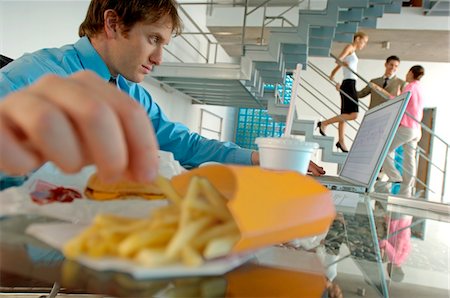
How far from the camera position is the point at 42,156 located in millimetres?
211

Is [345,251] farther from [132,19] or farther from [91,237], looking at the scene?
[132,19]

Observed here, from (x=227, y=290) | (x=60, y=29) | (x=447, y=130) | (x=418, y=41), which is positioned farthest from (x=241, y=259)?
(x=447, y=130)

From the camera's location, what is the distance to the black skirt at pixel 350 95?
3875mm

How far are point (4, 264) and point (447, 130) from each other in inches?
295

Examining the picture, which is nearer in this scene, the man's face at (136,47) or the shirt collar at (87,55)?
the shirt collar at (87,55)

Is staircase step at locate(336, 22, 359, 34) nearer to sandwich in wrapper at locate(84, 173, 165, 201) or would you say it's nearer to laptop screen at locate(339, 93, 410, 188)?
laptop screen at locate(339, 93, 410, 188)

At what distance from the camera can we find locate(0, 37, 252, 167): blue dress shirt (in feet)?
2.18

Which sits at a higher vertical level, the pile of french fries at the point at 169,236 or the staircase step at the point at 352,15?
the staircase step at the point at 352,15

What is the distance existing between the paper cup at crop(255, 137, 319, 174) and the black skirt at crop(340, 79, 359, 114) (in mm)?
3583

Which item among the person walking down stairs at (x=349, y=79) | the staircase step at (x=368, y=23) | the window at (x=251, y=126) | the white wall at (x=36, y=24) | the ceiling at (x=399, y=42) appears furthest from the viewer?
the window at (x=251, y=126)

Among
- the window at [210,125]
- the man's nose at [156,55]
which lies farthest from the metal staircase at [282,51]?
the man's nose at [156,55]

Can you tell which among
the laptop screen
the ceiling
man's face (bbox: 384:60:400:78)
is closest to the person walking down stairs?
man's face (bbox: 384:60:400:78)

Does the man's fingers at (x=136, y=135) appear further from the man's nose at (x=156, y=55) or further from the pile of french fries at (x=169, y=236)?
the man's nose at (x=156, y=55)

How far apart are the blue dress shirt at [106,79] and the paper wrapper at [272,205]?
508 millimetres
